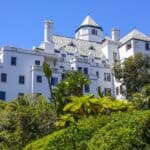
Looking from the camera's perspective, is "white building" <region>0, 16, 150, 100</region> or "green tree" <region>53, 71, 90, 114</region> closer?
"green tree" <region>53, 71, 90, 114</region>

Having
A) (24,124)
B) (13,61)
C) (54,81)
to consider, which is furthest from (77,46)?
(24,124)

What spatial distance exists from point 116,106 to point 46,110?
309 inches

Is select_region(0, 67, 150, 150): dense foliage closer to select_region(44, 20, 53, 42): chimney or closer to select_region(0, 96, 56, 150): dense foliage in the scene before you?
select_region(0, 96, 56, 150): dense foliage

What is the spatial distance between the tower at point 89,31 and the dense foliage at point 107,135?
65.7m

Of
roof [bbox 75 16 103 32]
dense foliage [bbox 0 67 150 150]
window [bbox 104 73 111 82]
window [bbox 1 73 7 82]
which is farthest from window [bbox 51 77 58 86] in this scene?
roof [bbox 75 16 103 32]

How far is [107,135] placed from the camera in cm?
2519

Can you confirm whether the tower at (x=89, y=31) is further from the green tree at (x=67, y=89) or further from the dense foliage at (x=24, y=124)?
the dense foliage at (x=24, y=124)

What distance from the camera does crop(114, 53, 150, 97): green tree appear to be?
224 feet

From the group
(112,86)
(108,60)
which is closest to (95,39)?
(108,60)

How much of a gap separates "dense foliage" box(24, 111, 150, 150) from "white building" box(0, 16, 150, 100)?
38975 millimetres

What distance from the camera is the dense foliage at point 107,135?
78.9ft

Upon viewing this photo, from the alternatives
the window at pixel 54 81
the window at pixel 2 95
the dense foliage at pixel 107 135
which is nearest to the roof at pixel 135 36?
the window at pixel 54 81

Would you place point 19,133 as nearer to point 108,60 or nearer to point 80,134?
point 80,134

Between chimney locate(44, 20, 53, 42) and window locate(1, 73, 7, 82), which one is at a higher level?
chimney locate(44, 20, 53, 42)
